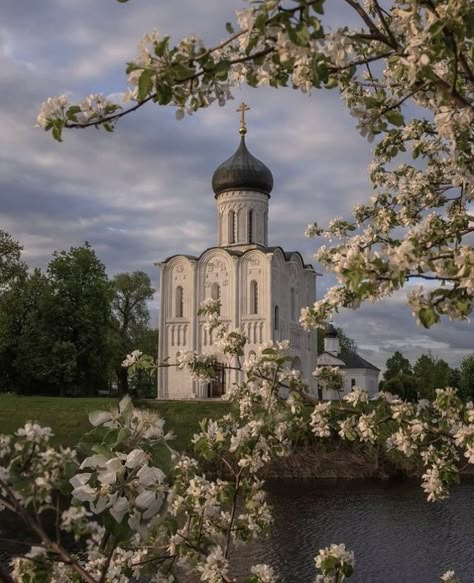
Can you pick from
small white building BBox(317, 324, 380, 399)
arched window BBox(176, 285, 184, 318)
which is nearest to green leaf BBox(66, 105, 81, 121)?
Answer: arched window BBox(176, 285, 184, 318)

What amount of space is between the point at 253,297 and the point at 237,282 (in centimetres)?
112

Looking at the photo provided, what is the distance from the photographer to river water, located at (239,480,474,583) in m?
12.0

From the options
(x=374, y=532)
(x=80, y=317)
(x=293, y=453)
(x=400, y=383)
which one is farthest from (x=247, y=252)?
(x=400, y=383)

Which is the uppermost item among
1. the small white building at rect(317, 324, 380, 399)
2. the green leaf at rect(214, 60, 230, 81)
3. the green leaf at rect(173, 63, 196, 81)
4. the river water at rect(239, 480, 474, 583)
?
the small white building at rect(317, 324, 380, 399)

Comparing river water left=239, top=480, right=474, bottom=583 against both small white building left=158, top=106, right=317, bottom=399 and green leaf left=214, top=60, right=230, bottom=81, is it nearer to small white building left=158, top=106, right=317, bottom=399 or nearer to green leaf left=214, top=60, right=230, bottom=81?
green leaf left=214, top=60, right=230, bottom=81

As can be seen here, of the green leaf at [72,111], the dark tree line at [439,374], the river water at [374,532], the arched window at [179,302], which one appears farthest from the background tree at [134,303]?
the green leaf at [72,111]

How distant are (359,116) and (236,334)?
1574 mm

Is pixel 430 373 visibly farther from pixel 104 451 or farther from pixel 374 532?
pixel 104 451

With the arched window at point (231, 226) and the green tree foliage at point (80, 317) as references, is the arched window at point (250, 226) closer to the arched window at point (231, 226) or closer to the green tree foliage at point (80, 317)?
the arched window at point (231, 226)

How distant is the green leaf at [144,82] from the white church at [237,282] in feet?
102

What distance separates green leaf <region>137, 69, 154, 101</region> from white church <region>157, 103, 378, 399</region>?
3119 centimetres

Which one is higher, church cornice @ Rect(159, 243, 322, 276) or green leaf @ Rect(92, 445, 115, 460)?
church cornice @ Rect(159, 243, 322, 276)

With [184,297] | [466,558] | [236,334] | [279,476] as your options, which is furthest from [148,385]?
[236,334]

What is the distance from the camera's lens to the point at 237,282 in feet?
113
